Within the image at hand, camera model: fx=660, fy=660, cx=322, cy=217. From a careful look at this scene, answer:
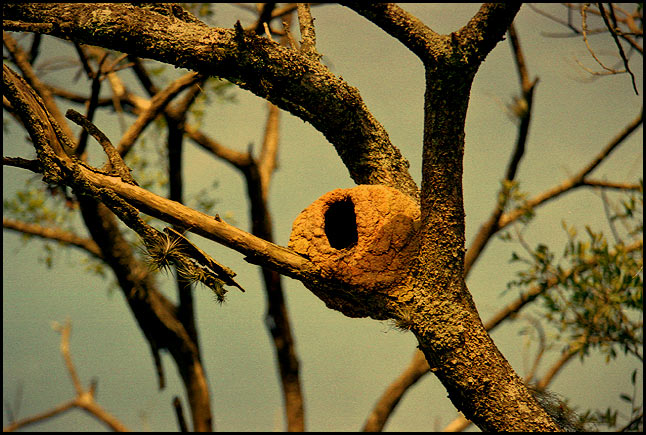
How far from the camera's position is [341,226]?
427 cm

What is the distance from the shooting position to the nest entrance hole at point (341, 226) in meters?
4.14

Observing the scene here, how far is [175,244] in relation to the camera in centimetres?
345

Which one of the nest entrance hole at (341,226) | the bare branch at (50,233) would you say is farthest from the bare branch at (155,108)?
the nest entrance hole at (341,226)

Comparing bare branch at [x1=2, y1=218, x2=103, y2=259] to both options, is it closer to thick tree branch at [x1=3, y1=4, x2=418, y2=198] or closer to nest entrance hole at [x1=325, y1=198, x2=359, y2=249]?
thick tree branch at [x1=3, y1=4, x2=418, y2=198]

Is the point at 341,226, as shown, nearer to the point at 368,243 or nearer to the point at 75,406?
the point at 368,243

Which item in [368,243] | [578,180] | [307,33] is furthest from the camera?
[578,180]

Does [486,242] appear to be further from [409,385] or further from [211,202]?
[211,202]

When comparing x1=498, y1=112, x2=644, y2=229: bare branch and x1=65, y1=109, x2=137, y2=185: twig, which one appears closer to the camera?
x1=65, y1=109, x2=137, y2=185: twig

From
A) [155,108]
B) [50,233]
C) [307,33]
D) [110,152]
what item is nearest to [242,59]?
[307,33]

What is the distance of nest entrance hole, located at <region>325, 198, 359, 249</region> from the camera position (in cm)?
414

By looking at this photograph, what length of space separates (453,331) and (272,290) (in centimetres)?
398

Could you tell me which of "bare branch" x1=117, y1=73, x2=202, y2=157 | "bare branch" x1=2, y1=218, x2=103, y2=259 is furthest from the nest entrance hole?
"bare branch" x1=2, y1=218, x2=103, y2=259

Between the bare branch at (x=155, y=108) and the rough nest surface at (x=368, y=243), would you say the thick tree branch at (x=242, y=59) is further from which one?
the bare branch at (x=155, y=108)

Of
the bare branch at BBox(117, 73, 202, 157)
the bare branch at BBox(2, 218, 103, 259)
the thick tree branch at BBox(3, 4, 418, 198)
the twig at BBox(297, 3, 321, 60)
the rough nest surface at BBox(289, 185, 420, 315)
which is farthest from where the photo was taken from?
the bare branch at BBox(2, 218, 103, 259)
